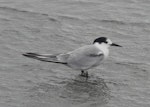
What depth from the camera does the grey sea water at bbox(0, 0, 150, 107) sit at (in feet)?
28.3

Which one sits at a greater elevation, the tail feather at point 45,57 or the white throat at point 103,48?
the white throat at point 103,48

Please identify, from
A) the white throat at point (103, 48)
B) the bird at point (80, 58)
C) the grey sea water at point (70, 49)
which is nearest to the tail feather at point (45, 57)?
the bird at point (80, 58)

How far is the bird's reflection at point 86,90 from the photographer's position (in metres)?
8.57

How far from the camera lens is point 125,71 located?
9.76 metres

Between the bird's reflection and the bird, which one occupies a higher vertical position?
the bird

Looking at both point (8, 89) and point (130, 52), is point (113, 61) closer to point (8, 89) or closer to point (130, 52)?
point (130, 52)

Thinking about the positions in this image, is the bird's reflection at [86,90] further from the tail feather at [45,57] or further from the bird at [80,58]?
the tail feather at [45,57]

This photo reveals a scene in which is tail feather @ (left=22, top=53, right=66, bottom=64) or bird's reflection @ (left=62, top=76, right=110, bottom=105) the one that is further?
tail feather @ (left=22, top=53, right=66, bottom=64)

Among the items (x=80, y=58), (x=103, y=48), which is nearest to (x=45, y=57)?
(x=80, y=58)

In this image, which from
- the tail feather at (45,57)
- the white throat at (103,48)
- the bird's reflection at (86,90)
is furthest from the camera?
the white throat at (103,48)

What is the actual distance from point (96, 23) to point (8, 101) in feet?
14.3

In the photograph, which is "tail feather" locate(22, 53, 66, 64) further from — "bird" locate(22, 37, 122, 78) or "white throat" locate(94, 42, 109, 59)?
"white throat" locate(94, 42, 109, 59)

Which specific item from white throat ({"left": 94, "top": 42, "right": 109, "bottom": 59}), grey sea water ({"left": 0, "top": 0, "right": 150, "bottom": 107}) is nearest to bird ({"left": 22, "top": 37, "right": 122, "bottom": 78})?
white throat ({"left": 94, "top": 42, "right": 109, "bottom": 59})

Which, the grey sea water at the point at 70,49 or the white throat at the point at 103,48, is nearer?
the grey sea water at the point at 70,49
